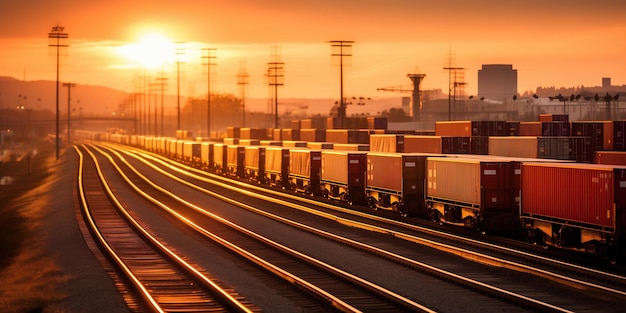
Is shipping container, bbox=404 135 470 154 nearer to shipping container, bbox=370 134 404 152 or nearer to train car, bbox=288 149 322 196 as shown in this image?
shipping container, bbox=370 134 404 152

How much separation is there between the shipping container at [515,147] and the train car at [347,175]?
7.01 meters

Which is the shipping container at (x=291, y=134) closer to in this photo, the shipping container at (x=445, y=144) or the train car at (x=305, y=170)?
the train car at (x=305, y=170)

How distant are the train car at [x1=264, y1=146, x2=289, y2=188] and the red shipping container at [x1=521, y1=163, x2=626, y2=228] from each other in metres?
32.6

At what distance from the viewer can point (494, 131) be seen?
6019 cm

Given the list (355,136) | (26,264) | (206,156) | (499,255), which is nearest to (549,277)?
(499,255)

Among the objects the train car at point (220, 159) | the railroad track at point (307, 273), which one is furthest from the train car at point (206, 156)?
the railroad track at point (307, 273)

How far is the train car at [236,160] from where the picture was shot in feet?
250

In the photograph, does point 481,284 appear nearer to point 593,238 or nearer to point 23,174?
point 593,238

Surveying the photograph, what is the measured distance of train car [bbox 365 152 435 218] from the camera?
3978 centimetres

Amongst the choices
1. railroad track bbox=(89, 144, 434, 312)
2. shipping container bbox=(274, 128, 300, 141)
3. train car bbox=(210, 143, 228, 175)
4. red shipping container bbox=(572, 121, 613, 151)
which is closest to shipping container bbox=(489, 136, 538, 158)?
red shipping container bbox=(572, 121, 613, 151)

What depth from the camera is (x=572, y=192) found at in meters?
26.7

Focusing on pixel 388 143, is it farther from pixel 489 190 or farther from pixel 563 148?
pixel 489 190

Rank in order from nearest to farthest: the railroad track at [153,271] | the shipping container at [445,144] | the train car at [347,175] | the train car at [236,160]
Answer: the railroad track at [153,271], the train car at [347,175], the shipping container at [445,144], the train car at [236,160]

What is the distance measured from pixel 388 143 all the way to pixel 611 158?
61.0 ft
